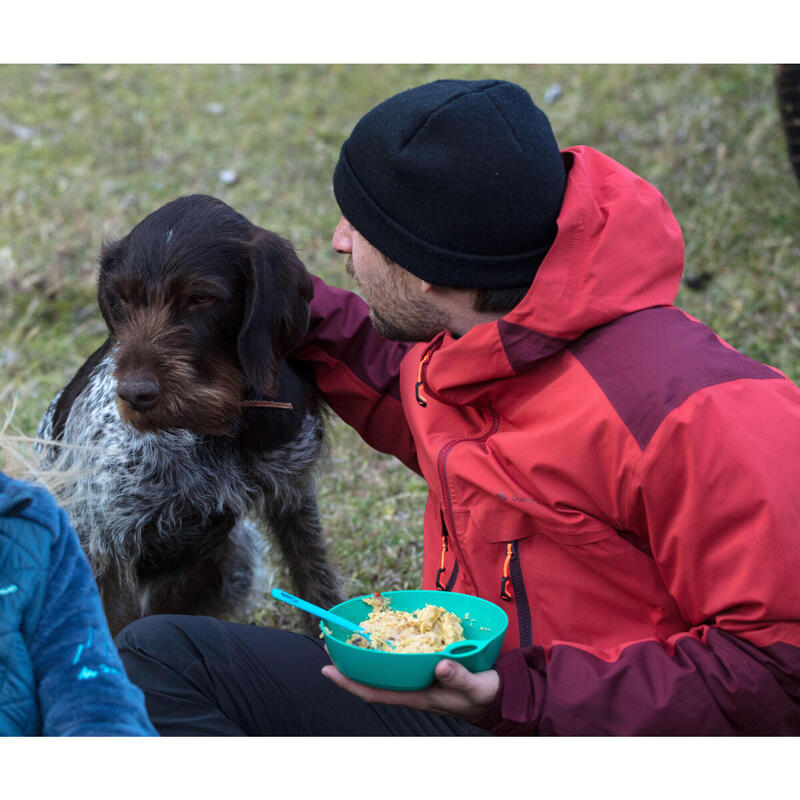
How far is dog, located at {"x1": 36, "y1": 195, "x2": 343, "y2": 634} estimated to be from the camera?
291 cm

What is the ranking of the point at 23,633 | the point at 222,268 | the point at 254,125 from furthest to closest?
the point at 254,125, the point at 222,268, the point at 23,633

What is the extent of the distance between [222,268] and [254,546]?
141 cm

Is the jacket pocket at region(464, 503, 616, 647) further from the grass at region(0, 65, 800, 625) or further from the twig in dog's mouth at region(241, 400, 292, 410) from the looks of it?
the grass at region(0, 65, 800, 625)

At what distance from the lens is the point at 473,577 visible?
8.40 ft

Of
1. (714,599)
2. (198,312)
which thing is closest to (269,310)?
(198,312)

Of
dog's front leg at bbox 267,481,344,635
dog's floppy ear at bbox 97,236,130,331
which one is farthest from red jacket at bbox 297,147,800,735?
dog's front leg at bbox 267,481,344,635

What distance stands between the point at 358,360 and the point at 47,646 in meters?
1.55

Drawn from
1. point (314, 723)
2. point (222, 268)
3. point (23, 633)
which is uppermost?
point (222, 268)

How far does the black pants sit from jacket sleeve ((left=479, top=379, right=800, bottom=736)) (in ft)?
1.84

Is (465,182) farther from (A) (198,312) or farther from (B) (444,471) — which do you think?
(A) (198,312)

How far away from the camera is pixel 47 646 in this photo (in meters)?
1.92

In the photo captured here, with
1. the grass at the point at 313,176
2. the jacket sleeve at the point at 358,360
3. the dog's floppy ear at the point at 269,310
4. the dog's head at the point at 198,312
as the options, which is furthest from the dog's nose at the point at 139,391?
the grass at the point at 313,176

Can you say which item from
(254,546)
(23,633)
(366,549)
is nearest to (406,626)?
(23,633)

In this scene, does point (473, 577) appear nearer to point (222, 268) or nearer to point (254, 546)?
point (222, 268)
